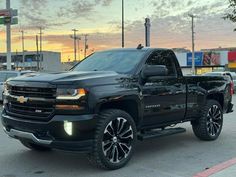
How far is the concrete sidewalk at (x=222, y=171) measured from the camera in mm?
6250

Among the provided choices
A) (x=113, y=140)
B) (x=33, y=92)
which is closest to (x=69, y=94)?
(x=33, y=92)

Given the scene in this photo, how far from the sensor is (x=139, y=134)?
24.1 feet

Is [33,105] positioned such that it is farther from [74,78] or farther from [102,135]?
[102,135]

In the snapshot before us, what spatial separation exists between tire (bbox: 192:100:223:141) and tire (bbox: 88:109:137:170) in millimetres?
2410

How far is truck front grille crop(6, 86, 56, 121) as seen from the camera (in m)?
6.30

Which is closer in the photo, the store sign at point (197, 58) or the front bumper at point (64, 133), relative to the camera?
the front bumper at point (64, 133)

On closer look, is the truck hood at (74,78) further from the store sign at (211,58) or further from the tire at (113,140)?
the store sign at (211,58)

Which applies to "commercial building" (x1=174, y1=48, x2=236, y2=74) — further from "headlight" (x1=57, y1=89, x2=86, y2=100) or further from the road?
"headlight" (x1=57, y1=89, x2=86, y2=100)

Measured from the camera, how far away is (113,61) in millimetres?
7797

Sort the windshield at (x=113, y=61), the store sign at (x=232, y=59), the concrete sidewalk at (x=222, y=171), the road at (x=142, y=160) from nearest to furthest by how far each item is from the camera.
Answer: the concrete sidewalk at (x=222, y=171)
the road at (x=142, y=160)
the windshield at (x=113, y=61)
the store sign at (x=232, y=59)

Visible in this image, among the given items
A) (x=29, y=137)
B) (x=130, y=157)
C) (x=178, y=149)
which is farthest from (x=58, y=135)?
(x=178, y=149)

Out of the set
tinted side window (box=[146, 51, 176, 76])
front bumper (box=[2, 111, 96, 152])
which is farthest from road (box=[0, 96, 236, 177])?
tinted side window (box=[146, 51, 176, 76])

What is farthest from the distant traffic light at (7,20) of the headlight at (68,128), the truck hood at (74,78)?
the headlight at (68,128)

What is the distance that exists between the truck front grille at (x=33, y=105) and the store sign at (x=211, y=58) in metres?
63.0
